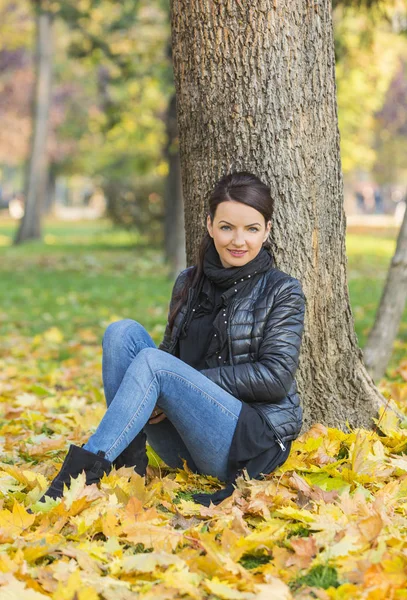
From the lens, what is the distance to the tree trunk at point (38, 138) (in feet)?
71.8

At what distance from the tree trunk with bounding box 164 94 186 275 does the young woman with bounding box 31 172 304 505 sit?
7488mm

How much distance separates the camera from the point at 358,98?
2305 cm

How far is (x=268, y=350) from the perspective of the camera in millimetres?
3242

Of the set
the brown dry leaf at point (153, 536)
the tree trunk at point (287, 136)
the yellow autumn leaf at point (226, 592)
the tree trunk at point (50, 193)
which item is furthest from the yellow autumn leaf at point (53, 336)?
the tree trunk at point (50, 193)

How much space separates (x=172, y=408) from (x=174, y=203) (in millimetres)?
10227

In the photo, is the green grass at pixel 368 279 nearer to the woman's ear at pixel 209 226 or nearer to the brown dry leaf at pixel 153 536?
the woman's ear at pixel 209 226

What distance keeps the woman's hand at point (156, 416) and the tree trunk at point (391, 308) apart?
7.62ft

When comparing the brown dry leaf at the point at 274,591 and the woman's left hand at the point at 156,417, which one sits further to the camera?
the woman's left hand at the point at 156,417

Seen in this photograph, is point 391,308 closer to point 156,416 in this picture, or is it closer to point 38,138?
point 156,416

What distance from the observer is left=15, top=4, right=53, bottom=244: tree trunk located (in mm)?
21891

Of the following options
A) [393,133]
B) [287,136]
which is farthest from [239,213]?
[393,133]

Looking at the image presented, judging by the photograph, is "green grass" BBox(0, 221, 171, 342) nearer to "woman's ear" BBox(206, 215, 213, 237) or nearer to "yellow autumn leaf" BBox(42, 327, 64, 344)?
"yellow autumn leaf" BBox(42, 327, 64, 344)

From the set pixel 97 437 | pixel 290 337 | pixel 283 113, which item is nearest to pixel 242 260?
pixel 290 337

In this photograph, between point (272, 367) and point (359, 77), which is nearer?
point (272, 367)
